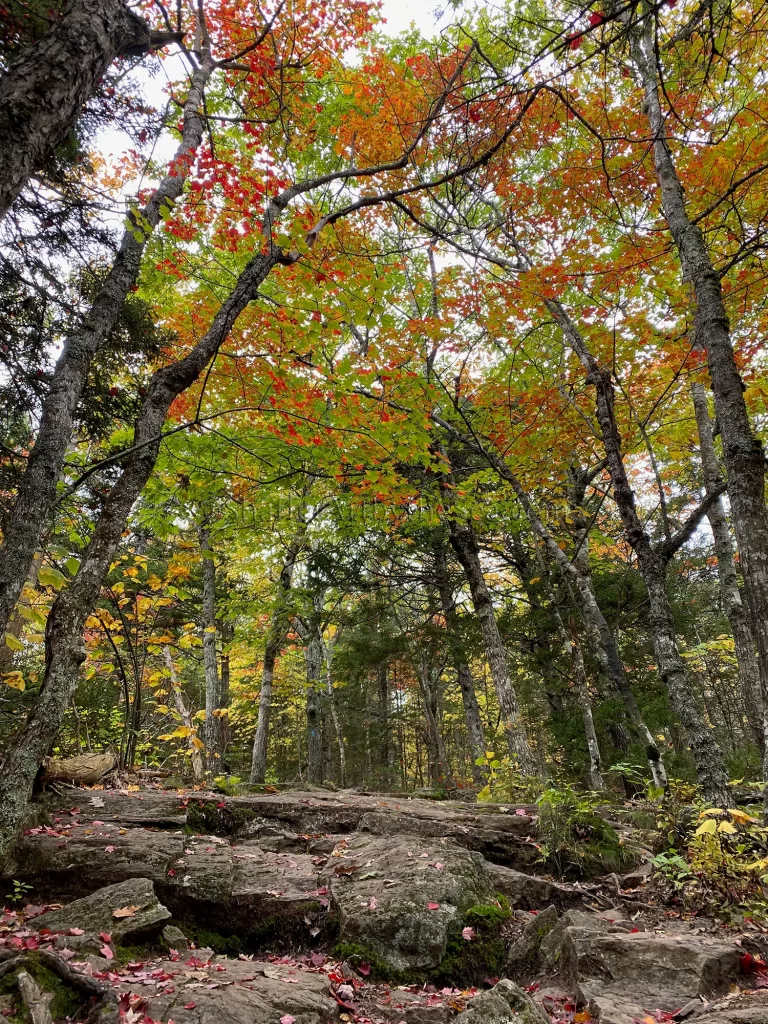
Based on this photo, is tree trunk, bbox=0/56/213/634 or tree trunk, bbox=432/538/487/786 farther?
tree trunk, bbox=432/538/487/786

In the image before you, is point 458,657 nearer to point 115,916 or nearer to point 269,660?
point 269,660

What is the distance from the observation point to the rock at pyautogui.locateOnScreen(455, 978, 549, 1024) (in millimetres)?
2908

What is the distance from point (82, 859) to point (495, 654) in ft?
23.8

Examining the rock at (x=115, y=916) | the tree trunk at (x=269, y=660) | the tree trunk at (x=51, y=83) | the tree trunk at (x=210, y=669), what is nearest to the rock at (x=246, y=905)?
the rock at (x=115, y=916)

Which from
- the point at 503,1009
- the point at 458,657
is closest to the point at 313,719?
the point at 458,657

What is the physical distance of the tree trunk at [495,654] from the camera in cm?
931

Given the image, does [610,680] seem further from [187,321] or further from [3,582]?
[187,321]

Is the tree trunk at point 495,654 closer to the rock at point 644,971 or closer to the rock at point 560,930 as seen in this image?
the rock at point 560,930

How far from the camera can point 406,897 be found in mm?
4496

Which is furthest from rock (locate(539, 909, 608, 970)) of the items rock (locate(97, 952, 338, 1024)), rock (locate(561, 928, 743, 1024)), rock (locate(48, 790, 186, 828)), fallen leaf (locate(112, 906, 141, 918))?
rock (locate(48, 790, 186, 828))

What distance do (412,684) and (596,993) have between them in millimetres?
23581

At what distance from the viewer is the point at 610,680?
9969 millimetres

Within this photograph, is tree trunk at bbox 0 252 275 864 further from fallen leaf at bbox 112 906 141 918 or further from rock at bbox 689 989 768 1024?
rock at bbox 689 989 768 1024

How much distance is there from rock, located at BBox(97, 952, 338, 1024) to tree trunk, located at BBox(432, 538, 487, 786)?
29.1 ft
